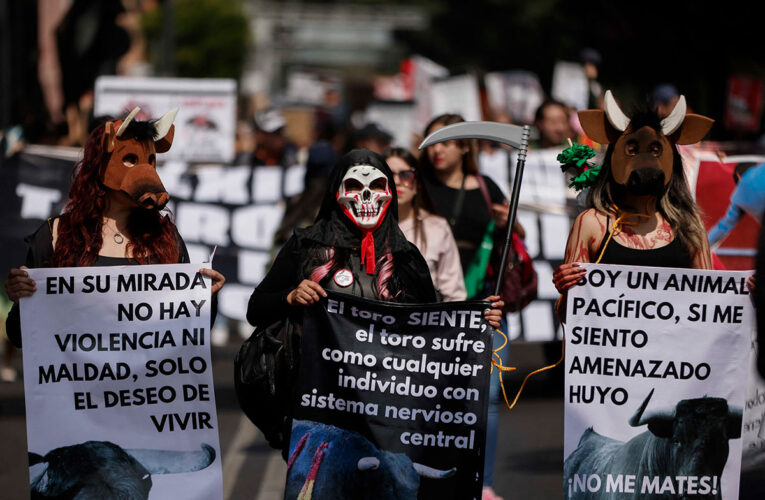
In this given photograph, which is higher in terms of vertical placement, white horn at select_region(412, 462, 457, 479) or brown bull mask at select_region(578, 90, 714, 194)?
brown bull mask at select_region(578, 90, 714, 194)

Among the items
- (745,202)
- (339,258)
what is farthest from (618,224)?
(745,202)

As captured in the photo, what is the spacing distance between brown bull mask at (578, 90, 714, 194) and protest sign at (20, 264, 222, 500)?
1.71 m

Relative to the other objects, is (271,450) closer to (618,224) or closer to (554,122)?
(554,122)

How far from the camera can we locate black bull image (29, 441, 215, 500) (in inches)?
196

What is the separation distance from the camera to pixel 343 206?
534cm

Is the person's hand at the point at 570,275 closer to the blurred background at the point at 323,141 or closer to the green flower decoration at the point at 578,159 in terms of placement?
the green flower decoration at the point at 578,159

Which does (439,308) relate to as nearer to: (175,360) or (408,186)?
(175,360)

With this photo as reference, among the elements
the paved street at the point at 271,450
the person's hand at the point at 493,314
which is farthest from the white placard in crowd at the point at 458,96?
the person's hand at the point at 493,314

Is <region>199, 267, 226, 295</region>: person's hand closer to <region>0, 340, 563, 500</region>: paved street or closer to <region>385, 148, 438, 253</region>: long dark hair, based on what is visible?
<region>385, 148, 438, 253</region>: long dark hair

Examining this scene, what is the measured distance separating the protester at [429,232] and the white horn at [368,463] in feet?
5.44

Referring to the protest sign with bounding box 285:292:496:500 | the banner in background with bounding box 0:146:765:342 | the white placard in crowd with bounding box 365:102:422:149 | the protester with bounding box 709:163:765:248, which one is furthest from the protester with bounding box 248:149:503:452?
the white placard in crowd with bounding box 365:102:422:149

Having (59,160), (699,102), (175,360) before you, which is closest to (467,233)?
(175,360)

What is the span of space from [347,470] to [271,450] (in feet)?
11.6

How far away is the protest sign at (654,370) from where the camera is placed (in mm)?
5176
